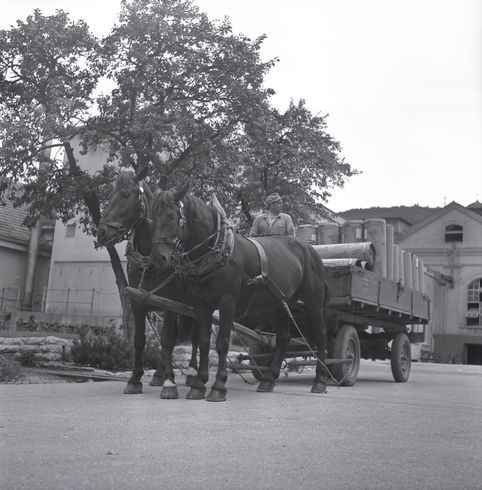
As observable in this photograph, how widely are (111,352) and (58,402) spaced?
5688 mm

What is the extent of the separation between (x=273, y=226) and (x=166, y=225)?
11.1 ft

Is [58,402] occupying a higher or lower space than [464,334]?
lower

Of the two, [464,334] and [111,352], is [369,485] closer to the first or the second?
[111,352]

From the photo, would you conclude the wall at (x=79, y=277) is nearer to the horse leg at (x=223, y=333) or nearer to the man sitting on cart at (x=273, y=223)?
the man sitting on cart at (x=273, y=223)

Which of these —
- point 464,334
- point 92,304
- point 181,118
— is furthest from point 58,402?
point 464,334

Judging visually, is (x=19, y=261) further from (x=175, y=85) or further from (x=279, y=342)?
(x=279, y=342)

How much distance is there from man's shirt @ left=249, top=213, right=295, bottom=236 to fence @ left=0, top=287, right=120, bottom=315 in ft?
87.2

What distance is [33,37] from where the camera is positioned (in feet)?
68.3

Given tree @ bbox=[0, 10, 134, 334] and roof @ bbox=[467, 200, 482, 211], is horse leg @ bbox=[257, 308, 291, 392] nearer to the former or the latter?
tree @ bbox=[0, 10, 134, 334]

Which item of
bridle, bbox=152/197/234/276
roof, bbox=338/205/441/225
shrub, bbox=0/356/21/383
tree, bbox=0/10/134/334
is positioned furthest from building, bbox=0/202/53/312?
roof, bbox=338/205/441/225

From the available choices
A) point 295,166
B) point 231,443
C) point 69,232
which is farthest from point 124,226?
point 69,232

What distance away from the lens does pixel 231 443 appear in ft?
16.9

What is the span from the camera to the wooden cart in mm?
11055

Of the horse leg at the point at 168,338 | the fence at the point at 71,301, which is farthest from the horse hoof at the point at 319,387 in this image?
the fence at the point at 71,301
